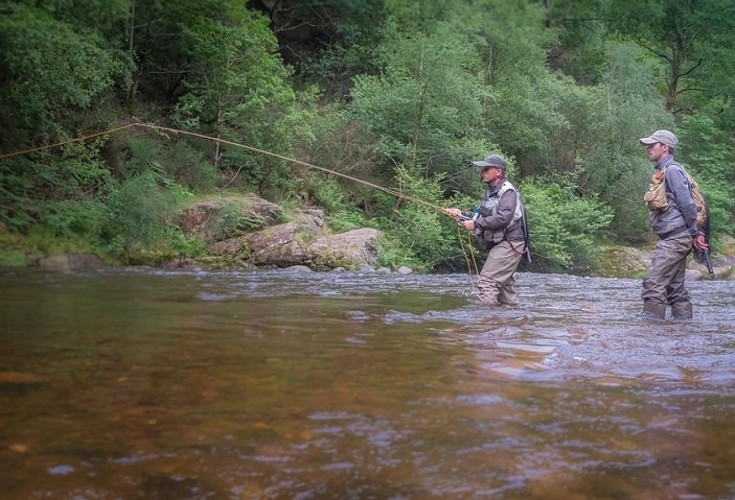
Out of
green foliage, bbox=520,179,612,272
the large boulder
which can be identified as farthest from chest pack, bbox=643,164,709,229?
green foliage, bbox=520,179,612,272

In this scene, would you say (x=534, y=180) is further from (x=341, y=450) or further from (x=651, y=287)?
(x=341, y=450)

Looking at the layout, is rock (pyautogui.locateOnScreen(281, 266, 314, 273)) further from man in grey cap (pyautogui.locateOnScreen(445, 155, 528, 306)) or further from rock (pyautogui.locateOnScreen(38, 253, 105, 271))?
man in grey cap (pyautogui.locateOnScreen(445, 155, 528, 306))

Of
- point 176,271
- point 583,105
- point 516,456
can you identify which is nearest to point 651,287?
point 516,456

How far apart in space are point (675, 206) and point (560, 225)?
13.1 meters

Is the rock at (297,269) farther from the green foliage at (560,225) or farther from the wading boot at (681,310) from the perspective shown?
the wading boot at (681,310)

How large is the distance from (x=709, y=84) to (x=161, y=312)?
3254 centimetres

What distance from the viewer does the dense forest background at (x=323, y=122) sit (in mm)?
14398

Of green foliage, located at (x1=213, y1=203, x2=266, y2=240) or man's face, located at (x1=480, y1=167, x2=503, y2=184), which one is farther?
green foliage, located at (x1=213, y1=203, x2=266, y2=240)

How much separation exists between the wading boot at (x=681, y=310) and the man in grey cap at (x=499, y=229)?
5.39 ft

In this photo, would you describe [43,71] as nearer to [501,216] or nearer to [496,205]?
[496,205]

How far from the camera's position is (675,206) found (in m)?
7.91

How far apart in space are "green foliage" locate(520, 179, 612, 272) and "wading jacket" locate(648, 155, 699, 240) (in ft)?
38.3

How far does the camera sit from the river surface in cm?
296

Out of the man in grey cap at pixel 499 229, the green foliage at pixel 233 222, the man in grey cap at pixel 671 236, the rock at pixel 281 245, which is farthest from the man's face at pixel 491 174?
the green foliage at pixel 233 222
